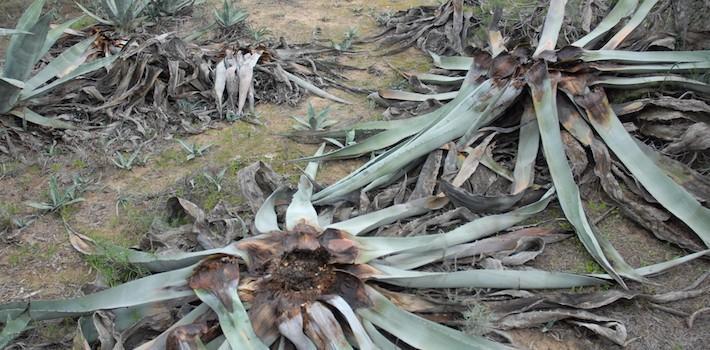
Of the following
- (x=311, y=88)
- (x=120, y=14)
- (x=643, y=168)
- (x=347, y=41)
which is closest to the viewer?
(x=643, y=168)

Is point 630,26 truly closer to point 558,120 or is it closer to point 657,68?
point 657,68

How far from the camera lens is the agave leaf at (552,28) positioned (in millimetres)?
3750

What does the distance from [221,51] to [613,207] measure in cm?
→ 293

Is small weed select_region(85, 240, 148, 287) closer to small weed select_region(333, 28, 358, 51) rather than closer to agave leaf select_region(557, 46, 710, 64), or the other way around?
agave leaf select_region(557, 46, 710, 64)

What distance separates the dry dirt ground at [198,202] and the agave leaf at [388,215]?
553 mm

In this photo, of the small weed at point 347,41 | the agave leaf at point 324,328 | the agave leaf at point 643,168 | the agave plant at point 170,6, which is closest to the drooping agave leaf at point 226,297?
the agave leaf at point 324,328

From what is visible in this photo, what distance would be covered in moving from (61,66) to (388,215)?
102 inches

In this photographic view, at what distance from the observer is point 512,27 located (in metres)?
4.86

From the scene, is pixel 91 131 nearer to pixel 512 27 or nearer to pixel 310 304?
pixel 310 304

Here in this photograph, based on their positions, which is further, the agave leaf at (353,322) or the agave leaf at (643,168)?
the agave leaf at (643,168)

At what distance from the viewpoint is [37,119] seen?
4.04 metres

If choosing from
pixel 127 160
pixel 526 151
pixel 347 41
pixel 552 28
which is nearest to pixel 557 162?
pixel 526 151

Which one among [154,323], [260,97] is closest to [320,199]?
[154,323]

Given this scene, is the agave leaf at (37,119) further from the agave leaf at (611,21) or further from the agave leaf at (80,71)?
the agave leaf at (611,21)
